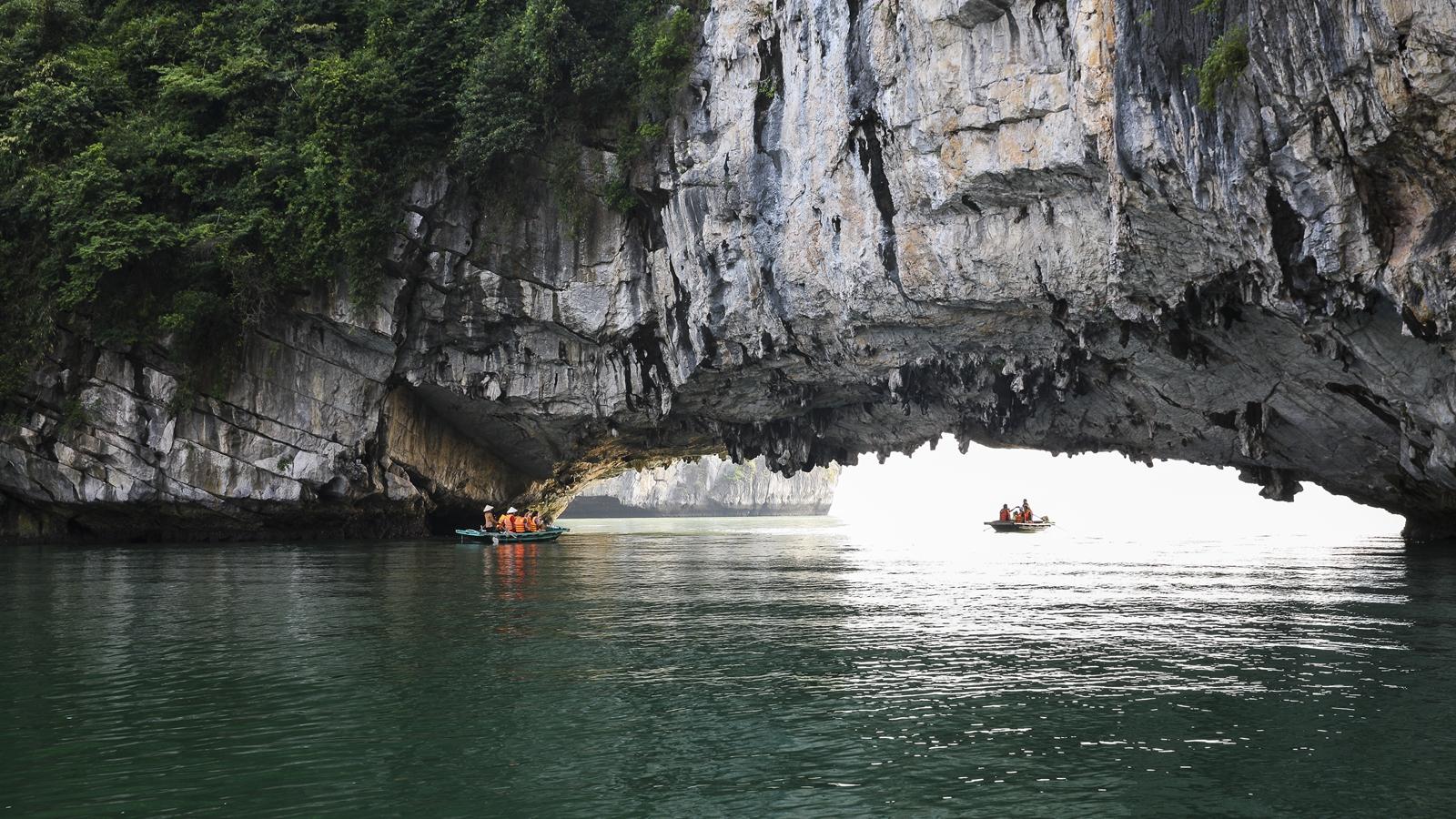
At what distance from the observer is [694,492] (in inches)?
4626

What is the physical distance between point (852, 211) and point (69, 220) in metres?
20.8

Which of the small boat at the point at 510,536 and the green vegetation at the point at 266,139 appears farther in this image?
the small boat at the point at 510,536

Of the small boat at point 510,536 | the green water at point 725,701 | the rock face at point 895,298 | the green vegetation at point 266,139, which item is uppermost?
the green vegetation at point 266,139

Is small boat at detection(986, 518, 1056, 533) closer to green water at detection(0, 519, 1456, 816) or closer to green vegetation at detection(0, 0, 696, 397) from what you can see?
green vegetation at detection(0, 0, 696, 397)

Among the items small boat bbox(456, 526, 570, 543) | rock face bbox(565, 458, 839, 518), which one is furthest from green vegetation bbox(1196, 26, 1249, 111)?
rock face bbox(565, 458, 839, 518)

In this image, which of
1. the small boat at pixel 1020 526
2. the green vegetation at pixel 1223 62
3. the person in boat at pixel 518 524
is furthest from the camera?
the small boat at pixel 1020 526

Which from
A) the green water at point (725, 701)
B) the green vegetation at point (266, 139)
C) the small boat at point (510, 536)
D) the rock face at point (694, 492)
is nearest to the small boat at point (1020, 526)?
the small boat at point (510, 536)

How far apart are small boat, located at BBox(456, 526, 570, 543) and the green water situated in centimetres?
1415

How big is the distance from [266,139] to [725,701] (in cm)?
2683

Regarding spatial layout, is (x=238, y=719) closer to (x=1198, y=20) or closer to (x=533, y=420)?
(x=1198, y=20)

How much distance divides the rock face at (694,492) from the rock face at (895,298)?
228 feet

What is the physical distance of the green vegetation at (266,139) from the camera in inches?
1133

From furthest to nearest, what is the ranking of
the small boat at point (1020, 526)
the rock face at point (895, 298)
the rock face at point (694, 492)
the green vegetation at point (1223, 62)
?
the rock face at point (694, 492), the small boat at point (1020, 526), the rock face at point (895, 298), the green vegetation at point (1223, 62)

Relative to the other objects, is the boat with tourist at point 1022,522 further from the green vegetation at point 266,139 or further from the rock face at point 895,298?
the green vegetation at point 266,139
